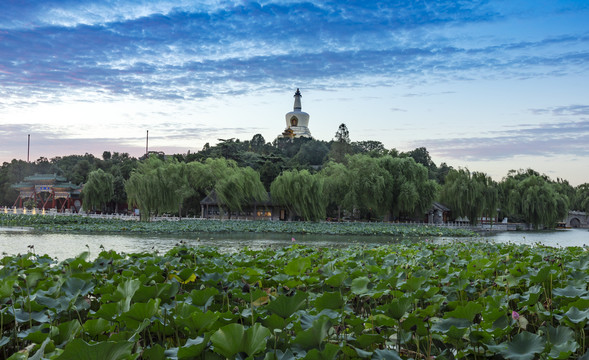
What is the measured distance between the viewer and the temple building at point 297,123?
86.2 meters

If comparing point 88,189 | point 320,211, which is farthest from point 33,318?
point 88,189

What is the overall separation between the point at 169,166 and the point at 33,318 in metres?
32.7

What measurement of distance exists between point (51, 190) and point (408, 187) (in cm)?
3243

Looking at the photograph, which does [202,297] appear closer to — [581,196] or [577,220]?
[577,220]

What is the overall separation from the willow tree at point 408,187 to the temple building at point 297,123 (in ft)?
163

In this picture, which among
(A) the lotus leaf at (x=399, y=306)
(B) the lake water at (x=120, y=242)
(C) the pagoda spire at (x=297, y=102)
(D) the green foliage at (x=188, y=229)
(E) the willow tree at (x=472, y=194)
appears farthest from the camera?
(C) the pagoda spire at (x=297, y=102)

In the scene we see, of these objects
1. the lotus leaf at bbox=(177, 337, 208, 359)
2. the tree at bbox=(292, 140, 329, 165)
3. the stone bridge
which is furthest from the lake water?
the tree at bbox=(292, 140, 329, 165)

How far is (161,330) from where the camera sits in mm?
2500

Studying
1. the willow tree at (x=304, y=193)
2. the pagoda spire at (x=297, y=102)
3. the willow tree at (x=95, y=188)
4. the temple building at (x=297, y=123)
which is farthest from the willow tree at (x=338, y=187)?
the pagoda spire at (x=297, y=102)

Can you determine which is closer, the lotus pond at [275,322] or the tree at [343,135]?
the lotus pond at [275,322]

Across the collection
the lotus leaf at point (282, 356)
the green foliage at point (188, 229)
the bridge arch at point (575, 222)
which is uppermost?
the lotus leaf at point (282, 356)

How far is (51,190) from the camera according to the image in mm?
46750

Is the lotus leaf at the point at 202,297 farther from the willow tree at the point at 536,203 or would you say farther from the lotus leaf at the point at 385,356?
the willow tree at the point at 536,203

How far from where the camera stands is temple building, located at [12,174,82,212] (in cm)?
4662
